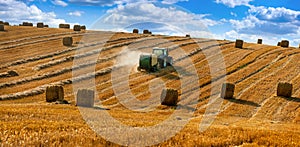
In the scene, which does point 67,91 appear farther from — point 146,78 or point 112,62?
point 112,62

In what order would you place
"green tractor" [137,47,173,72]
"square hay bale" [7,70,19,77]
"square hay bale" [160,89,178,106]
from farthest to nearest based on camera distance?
"green tractor" [137,47,173,72], "square hay bale" [7,70,19,77], "square hay bale" [160,89,178,106]

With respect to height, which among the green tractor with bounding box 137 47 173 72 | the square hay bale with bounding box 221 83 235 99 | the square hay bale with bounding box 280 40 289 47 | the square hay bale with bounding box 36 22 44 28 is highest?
the square hay bale with bounding box 36 22 44 28

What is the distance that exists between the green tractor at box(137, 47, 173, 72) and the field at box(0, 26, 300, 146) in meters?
1.02

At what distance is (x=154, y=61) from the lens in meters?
34.3

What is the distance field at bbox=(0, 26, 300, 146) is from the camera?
905 centimetres

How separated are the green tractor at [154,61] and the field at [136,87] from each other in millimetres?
1016

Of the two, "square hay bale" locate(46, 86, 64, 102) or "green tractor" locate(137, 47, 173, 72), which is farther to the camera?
"green tractor" locate(137, 47, 173, 72)

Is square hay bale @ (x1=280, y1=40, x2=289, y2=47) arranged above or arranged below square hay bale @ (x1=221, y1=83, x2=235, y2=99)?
above

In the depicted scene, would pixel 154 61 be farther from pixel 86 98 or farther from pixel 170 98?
pixel 86 98

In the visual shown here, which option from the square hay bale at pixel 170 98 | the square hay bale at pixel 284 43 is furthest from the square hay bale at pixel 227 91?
the square hay bale at pixel 284 43

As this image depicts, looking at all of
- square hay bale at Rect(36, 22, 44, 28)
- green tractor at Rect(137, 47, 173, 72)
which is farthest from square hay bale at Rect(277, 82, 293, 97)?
square hay bale at Rect(36, 22, 44, 28)

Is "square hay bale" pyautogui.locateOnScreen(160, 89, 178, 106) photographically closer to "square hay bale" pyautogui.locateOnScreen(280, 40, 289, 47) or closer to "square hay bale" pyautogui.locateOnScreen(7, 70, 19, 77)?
"square hay bale" pyautogui.locateOnScreen(7, 70, 19, 77)

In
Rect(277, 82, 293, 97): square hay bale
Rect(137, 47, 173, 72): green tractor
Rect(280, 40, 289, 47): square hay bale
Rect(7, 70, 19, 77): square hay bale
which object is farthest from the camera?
Rect(280, 40, 289, 47): square hay bale

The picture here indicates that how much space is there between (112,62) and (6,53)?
12.9 meters
